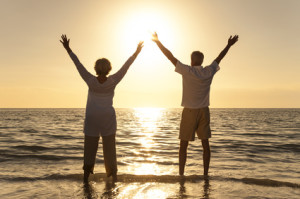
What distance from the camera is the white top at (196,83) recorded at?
17.6 ft

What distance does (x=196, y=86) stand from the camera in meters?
5.45

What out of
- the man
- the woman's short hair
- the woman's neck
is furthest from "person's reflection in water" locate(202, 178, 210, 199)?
the woman's short hair

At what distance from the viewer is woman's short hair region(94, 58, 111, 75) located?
16.3ft

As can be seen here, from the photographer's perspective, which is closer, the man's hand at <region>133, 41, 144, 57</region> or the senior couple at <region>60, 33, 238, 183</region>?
the senior couple at <region>60, 33, 238, 183</region>

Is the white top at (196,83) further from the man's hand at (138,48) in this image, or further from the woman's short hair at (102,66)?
the woman's short hair at (102,66)

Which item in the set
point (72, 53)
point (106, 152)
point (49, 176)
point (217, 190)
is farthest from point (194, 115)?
point (49, 176)

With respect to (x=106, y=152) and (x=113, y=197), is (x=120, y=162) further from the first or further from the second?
(x=113, y=197)

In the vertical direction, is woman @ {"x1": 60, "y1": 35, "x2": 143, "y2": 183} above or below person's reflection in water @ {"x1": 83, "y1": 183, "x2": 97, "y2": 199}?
above

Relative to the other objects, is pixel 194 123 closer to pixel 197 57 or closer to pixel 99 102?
pixel 197 57

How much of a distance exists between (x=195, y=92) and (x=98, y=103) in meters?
1.91

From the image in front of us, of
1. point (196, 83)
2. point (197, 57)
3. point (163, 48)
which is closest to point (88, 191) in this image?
point (196, 83)

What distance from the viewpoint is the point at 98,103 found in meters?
4.95

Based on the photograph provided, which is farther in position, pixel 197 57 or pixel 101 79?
pixel 197 57

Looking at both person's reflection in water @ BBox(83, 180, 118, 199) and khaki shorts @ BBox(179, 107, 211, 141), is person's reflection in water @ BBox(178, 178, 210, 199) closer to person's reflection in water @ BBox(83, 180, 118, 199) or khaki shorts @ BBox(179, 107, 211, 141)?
khaki shorts @ BBox(179, 107, 211, 141)
